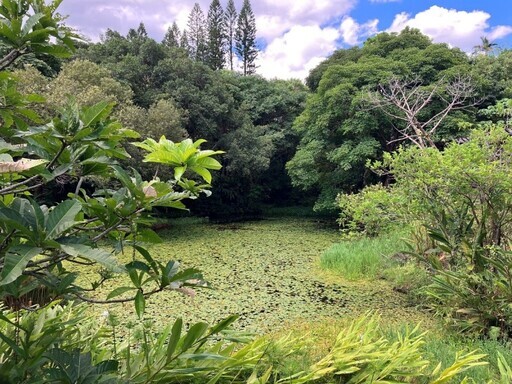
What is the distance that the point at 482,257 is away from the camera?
2902mm

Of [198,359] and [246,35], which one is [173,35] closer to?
[246,35]

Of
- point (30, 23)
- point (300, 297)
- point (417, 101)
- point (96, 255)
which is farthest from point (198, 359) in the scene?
point (417, 101)

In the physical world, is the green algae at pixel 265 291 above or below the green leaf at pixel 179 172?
below

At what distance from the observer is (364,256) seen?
5.36 m

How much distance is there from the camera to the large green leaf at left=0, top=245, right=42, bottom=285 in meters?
0.57

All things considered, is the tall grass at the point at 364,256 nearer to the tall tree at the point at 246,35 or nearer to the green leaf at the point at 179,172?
the green leaf at the point at 179,172

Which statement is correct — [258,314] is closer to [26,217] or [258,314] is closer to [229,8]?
[26,217]

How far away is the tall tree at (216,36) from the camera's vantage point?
18.5 meters

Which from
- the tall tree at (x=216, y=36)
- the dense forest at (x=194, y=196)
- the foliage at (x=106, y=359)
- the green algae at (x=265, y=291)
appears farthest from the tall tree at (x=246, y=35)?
the foliage at (x=106, y=359)

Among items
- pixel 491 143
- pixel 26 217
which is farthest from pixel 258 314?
pixel 26 217

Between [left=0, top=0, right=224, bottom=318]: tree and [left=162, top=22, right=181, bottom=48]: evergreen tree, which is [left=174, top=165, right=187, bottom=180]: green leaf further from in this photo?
[left=162, top=22, right=181, bottom=48]: evergreen tree

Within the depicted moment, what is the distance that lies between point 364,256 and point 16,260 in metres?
5.23

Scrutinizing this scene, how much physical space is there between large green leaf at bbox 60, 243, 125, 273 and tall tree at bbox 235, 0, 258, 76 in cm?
2125

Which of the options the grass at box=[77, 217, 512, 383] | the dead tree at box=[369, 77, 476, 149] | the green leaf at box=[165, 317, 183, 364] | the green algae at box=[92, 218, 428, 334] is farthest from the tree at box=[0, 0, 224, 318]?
the dead tree at box=[369, 77, 476, 149]
